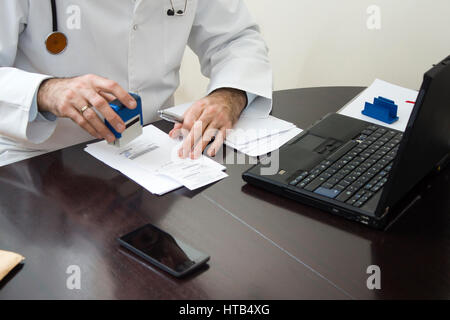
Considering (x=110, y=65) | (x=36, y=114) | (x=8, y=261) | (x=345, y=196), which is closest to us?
(x=8, y=261)

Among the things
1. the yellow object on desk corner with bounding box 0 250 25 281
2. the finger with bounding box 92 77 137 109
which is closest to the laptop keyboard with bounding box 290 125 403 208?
the finger with bounding box 92 77 137 109

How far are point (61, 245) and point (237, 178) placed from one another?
0.36 metres

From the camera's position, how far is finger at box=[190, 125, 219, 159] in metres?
1.03

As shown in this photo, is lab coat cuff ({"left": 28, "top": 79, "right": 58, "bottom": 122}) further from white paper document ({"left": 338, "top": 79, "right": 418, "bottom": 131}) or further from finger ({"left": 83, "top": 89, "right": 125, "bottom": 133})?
white paper document ({"left": 338, "top": 79, "right": 418, "bottom": 131})

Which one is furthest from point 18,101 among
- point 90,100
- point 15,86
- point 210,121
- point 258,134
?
point 258,134

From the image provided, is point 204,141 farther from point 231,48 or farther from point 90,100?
point 231,48

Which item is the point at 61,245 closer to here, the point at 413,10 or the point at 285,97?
the point at 285,97

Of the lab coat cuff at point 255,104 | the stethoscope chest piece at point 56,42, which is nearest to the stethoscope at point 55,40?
the stethoscope chest piece at point 56,42

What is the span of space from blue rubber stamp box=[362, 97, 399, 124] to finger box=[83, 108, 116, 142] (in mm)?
619

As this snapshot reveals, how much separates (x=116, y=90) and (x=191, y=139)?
0.20m

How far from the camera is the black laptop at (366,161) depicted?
69 centimetres

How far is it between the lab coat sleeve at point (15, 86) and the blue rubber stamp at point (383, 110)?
0.75 m

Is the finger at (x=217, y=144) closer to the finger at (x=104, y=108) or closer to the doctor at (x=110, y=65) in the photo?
the doctor at (x=110, y=65)

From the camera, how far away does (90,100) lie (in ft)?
3.12
